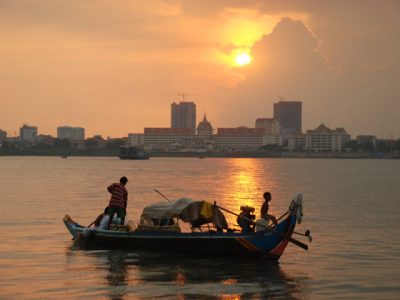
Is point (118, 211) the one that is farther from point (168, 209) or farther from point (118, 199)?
point (168, 209)

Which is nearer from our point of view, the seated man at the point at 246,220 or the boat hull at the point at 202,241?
the boat hull at the point at 202,241

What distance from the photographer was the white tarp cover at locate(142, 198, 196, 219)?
23.3 metres

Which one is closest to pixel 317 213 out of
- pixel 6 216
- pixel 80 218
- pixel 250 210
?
pixel 80 218

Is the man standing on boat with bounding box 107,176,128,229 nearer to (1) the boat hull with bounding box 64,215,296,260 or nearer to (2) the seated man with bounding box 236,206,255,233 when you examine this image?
(1) the boat hull with bounding box 64,215,296,260

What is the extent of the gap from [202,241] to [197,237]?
196mm

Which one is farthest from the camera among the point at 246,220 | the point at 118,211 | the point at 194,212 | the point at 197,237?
the point at 118,211

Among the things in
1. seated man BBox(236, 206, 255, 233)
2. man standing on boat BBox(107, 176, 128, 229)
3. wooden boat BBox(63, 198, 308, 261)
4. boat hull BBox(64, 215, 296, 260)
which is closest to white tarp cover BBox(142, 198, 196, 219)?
wooden boat BBox(63, 198, 308, 261)

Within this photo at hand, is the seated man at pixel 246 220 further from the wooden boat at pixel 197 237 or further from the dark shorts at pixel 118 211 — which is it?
the dark shorts at pixel 118 211

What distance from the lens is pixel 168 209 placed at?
23.5 metres

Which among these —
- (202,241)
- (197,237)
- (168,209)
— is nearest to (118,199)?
(168,209)

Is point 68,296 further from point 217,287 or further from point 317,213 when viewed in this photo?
point 317,213

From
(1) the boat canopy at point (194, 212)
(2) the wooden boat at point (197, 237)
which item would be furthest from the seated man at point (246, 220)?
(1) the boat canopy at point (194, 212)

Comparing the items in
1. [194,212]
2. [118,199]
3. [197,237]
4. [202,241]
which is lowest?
[202,241]

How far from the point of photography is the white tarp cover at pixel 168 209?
23297 mm
